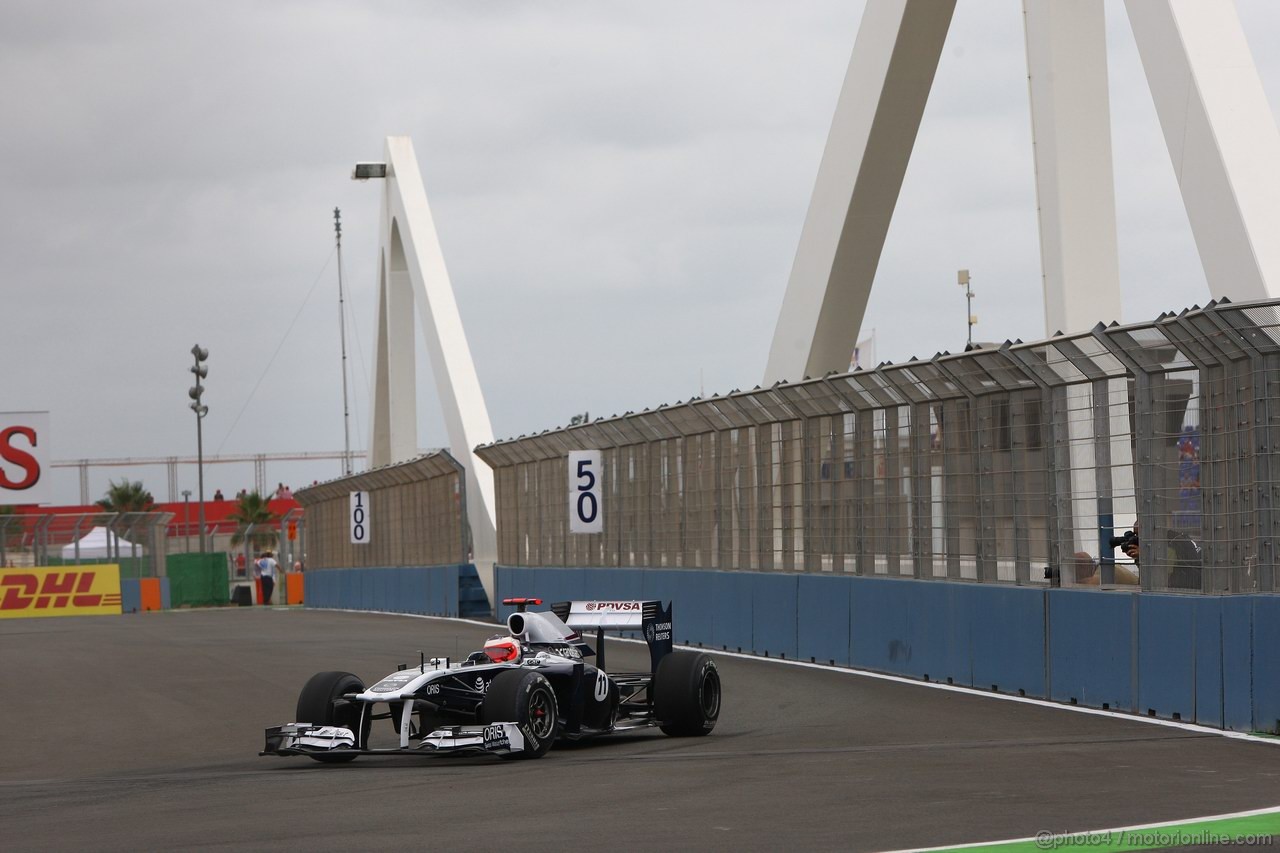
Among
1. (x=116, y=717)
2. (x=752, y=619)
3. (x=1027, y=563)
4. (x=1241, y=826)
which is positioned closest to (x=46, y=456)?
(x=752, y=619)

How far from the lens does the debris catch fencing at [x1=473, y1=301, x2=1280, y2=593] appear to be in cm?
1145

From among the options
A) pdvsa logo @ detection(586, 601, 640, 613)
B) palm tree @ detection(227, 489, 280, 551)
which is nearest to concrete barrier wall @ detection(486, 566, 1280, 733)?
pdvsa logo @ detection(586, 601, 640, 613)

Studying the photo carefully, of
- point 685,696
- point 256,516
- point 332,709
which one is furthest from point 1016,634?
point 256,516

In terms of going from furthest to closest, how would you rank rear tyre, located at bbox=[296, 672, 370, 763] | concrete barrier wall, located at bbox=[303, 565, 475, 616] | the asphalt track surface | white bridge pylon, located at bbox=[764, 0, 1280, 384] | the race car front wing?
1. concrete barrier wall, located at bbox=[303, 565, 475, 616]
2. white bridge pylon, located at bbox=[764, 0, 1280, 384]
3. rear tyre, located at bbox=[296, 672, 370, 763]
4. the race car front wing
5. the asphalt track surface

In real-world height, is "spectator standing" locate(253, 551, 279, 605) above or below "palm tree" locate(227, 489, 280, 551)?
below

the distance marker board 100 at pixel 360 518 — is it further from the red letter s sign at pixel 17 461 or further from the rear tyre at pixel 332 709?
the rear tyre at pixel 332 709

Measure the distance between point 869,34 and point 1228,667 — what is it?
1418 cm

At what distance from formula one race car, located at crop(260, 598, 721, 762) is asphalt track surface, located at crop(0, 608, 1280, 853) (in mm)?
174

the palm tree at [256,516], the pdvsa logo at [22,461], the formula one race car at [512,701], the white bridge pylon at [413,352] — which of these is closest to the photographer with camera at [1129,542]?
the formula one race car at [512,701]

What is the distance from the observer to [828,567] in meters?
18.8

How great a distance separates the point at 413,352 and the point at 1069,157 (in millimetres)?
39008

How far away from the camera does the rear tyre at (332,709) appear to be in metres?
10.8

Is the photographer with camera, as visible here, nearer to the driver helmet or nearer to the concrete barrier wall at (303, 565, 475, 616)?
the driver helmet

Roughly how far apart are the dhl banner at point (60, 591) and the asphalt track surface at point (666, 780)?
92.2 ft
